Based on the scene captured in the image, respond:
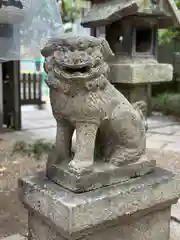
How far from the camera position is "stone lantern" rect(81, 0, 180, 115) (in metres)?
3.39

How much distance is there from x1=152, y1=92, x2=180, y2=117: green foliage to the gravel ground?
8.03 ft

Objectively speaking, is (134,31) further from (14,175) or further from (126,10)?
(14,175)

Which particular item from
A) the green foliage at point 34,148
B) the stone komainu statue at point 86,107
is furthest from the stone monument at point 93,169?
the green foliage at point 34,148

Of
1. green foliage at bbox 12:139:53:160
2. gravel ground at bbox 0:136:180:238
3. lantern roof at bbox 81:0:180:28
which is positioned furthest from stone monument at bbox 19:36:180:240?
green foliage at bbox 12:139:53:160

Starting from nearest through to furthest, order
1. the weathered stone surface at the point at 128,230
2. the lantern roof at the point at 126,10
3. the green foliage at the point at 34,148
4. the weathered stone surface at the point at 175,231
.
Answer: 1. the weathered stone surface at the point at 128,230
2. the weathered stone surface at the point at 175,231
3. the lantern roof at the point at 126,10
4. the green foliage at the point at 34,148

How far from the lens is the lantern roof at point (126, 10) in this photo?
3305 millimetres

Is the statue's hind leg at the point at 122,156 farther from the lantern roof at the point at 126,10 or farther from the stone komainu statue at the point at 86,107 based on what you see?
the lantern roof at the point at 126,10

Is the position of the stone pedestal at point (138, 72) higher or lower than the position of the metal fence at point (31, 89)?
higher

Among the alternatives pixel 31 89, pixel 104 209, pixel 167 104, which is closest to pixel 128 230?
pixel 104 209

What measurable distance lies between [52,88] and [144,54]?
261 cm

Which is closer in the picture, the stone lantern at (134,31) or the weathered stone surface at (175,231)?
the weathered stone surface at (175,231)

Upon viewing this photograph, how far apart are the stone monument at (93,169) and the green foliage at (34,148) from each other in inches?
87.3

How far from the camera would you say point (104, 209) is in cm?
138

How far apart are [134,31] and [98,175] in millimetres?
2566
